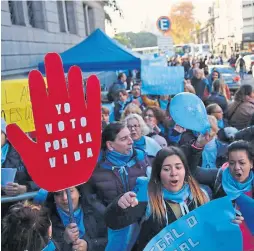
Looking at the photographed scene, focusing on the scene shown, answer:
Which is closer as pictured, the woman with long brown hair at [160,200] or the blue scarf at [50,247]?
the blue scarf at [50,247]

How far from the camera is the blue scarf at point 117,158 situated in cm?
311

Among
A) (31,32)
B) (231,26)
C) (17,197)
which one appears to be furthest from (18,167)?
(231,26)

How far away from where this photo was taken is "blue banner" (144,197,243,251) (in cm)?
199

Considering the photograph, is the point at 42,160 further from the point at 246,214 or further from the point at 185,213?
the point at 246,214

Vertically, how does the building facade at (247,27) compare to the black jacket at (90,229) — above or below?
above

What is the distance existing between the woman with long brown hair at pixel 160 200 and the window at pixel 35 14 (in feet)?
39.0

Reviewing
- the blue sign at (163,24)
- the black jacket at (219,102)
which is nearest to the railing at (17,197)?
the black jacket at (219,102)

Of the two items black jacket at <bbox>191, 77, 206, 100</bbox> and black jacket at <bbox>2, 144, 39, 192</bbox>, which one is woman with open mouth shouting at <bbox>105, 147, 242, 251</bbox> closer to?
black jacket at <bbox>2, 144, 39, 192</bbox>

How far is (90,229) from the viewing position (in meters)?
2.57

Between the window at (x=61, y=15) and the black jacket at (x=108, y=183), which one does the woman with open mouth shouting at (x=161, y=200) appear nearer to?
the black jacket at (x=108, y=183)

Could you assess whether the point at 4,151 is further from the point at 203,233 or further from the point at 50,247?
the point at 203,233

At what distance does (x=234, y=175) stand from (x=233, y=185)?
10cm

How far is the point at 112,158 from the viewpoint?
123 inches

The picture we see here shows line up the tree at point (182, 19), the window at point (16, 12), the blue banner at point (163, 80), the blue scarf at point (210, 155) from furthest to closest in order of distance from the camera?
the tree at point (182, 19) < the window at point (16, 12) < the blue banner at point (163, 80) < the blue scarf at point (210, 155)
